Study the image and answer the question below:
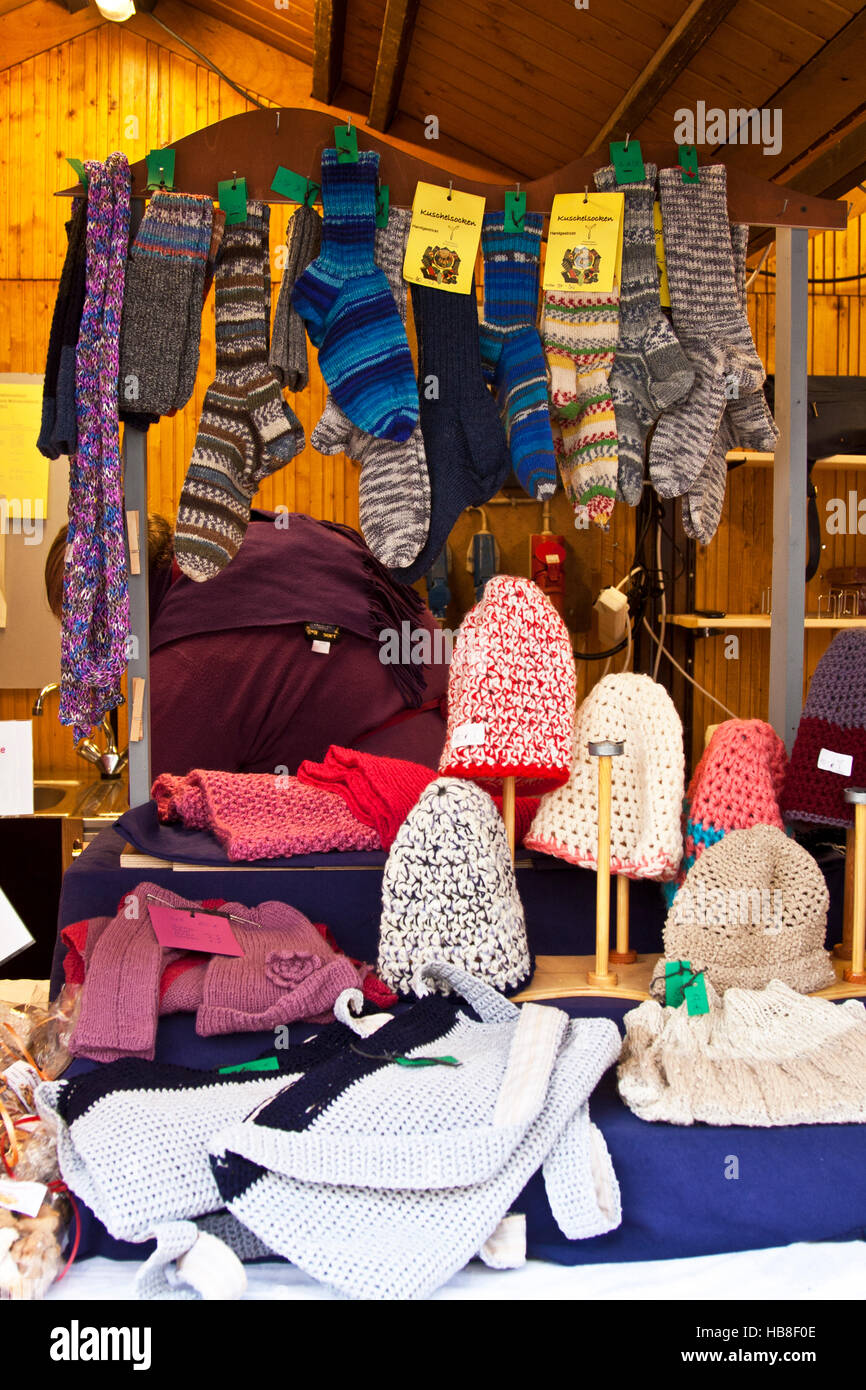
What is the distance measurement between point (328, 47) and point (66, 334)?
2271mm

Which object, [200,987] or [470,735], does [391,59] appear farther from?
[200,987]

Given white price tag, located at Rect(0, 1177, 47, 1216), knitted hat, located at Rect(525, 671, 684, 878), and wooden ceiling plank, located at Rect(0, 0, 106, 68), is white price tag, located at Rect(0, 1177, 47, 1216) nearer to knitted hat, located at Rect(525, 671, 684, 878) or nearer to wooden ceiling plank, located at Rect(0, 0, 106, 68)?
knitted hat, located at Rect(525, 671, 684, 878)

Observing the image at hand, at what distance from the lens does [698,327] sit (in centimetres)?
181

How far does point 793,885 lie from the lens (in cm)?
142

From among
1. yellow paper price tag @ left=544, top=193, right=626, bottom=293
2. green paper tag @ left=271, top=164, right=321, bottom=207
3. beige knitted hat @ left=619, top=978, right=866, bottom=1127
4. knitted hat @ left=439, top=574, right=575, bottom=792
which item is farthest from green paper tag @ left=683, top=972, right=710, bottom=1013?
green paper tag @ left=271, top=164, right=321, bottom=207

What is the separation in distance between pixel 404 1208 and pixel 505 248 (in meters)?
1.49

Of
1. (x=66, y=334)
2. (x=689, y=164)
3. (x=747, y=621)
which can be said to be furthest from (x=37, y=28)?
(x=747, y=621)

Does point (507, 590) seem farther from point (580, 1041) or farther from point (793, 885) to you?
point (580, 1041)

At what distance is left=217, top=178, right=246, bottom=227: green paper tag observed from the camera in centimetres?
174

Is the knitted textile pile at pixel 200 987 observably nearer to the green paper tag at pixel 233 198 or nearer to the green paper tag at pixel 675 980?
the green paper tag at pixel 675 980

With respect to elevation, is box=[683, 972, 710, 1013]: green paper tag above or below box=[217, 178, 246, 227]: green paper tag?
below

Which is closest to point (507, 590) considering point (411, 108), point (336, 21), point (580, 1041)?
point (580, 1041)

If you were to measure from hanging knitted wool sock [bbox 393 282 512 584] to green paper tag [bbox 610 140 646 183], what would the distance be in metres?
0.31

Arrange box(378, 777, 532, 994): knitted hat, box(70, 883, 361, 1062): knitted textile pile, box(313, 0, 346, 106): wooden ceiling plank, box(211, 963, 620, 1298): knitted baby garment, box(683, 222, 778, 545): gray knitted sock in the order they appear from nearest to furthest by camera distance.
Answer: box(211, 963, 620, 1298): knitted baby garment, box(70, 883, 361, 1062): knitted textile pile, box(378, 777, 532, 994): knitted hat, box(683, 222, 778, 545): gray knitted sock, box(313, 0, 346, 106): wooden ceiling plank
